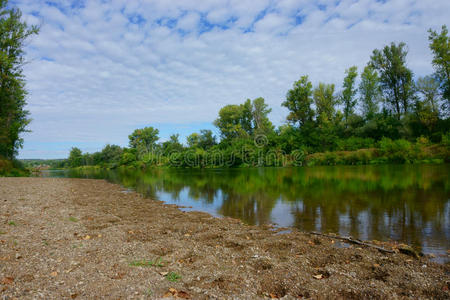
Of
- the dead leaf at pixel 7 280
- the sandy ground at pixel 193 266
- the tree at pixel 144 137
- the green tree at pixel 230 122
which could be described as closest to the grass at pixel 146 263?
the sandy ground at pixel 193 266

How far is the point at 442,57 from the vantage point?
43.3m

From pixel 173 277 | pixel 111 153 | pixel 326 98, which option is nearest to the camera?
pixel 173 277

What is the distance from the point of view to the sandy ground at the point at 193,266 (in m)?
4.11

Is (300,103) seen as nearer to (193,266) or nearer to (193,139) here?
(193,139)

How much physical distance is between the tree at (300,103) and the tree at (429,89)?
75.5 feet

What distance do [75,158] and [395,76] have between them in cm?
14977

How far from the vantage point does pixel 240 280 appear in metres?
4.59

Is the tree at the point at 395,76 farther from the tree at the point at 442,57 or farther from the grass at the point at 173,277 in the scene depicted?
the grass at the point at 173,277

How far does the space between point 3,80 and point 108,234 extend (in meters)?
23.5

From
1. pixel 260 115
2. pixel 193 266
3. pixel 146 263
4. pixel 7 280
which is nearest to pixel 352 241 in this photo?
pixel 193 266

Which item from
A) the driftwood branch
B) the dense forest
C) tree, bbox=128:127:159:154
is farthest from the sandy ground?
tree, bbox=128:127:159:154

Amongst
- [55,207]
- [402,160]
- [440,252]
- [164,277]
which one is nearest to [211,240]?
[164,277]

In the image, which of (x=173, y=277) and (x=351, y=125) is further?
(x=351, y=125)

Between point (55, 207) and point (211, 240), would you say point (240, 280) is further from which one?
point (55, 207)
